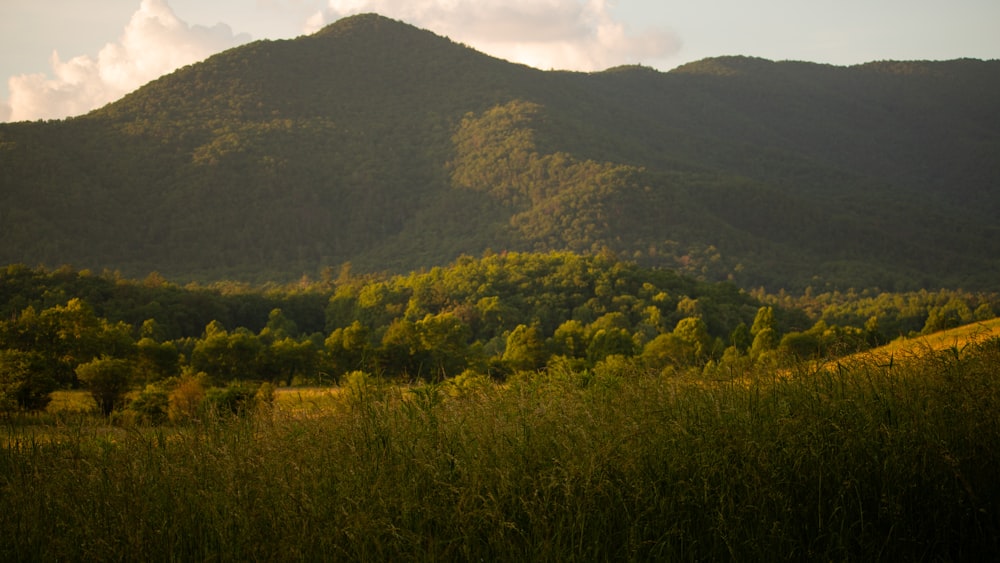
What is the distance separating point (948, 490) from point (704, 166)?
184 m

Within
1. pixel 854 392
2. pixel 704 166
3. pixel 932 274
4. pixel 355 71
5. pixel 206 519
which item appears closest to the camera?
pixel 206 519

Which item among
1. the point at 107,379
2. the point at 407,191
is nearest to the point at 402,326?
the point at 107,379

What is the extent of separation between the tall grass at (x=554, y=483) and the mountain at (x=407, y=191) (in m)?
121

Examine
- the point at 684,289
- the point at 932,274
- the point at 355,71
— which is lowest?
the point at 932,274

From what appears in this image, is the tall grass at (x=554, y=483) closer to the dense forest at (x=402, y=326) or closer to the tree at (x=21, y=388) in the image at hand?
the dense forest at (x=402, y=326)

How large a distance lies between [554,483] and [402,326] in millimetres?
39508

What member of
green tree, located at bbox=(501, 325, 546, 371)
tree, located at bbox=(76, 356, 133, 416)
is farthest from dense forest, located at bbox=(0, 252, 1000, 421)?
green tree, located at bbox=(501, 325, 546, 371)

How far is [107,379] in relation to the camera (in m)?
24.2

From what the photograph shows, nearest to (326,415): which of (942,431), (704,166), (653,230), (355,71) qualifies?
(942,431)

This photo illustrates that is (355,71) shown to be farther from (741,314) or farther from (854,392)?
(854,392)

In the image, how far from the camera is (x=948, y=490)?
4.29 metres

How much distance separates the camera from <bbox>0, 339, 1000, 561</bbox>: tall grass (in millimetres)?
3969

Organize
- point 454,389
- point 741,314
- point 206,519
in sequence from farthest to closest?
point 741,314 < point 454,389 < point 206,519

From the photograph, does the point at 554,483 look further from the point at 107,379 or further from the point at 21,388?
the point at 107,379
